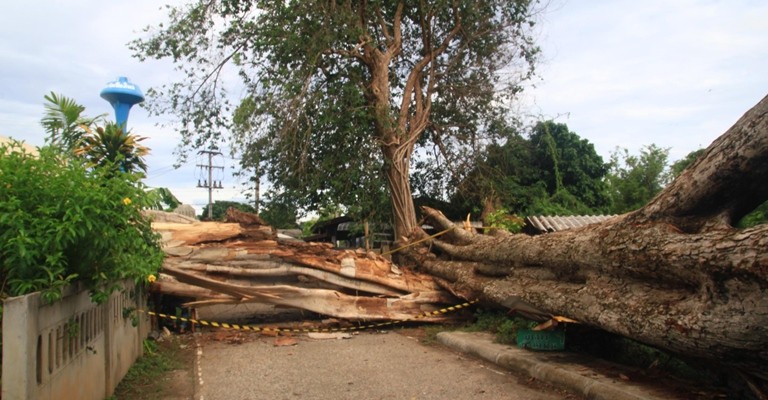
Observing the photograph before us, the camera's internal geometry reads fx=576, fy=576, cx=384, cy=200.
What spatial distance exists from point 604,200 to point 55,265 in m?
17.1

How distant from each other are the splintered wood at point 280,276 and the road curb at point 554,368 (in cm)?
194

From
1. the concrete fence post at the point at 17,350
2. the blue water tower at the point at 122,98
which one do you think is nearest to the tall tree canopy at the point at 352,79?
the blue water tower at the point at 122,98

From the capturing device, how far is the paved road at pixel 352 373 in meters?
5.98

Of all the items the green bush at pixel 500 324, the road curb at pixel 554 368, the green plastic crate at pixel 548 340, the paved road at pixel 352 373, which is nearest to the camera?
the road curb at pixel 554 368

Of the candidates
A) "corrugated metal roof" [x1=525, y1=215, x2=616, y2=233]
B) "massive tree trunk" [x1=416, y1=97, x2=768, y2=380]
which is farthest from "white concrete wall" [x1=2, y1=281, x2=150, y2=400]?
"corrugated metal roof" [x1=525, y1=215, x2=616, y2=233]

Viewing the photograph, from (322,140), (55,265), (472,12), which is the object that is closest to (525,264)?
(55,265)

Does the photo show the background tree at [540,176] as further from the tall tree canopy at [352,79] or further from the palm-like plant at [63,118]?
the palm-like plant at [63,118]

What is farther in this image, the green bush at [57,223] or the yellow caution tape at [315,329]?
the yellow caution tape at [315,329]

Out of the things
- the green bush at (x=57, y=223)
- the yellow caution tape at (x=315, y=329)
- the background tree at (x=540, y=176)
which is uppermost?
the background tree at (x=540, y=176)

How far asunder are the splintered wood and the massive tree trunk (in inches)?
142

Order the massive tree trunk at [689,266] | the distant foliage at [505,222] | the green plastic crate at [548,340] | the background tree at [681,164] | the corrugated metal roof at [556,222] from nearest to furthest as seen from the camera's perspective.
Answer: the massive tree trunk at [689,266] → the green plastic crate at [548,340] → the distant foliage at [505,222] → the corrugated metal roof at [556,222] → the background tree at [681,164]

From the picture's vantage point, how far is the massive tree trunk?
4207mm

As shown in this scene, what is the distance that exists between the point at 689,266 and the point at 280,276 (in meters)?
7.37

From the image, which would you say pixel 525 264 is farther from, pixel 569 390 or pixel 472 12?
pixel 472 12
